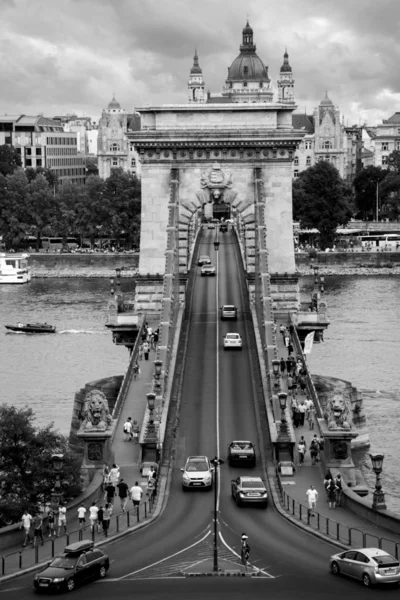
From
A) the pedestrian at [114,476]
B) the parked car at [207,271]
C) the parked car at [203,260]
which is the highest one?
the parked car at [203,260]

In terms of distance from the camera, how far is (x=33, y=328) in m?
146

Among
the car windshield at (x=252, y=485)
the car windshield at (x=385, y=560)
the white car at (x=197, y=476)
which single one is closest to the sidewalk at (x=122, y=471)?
the white car at (x=197, y=476)

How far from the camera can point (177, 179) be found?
95938 mm

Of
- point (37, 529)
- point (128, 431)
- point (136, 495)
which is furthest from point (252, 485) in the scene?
point (128, 431)

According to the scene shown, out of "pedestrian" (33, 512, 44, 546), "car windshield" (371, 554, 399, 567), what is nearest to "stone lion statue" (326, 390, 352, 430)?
"pedestrian" (33, 512, 44, 546)

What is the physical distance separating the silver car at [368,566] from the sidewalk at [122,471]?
32.2ft

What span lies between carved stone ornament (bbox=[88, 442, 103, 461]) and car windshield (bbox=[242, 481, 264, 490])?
814cm

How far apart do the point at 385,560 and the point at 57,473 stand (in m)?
15.1

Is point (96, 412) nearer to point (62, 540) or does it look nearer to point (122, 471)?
point (122, 471)

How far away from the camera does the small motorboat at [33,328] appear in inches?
5728

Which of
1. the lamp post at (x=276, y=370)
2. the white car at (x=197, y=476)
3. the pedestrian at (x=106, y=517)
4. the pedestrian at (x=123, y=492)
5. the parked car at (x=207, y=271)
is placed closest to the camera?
the pedestrian at (x=106, y=517)

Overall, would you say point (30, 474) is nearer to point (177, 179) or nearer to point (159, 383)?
point (159, 383)

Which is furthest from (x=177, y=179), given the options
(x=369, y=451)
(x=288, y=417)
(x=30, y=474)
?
(x=30, y=474)

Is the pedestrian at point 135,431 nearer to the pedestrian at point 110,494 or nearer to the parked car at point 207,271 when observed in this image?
the pedestrian at point 110,494
